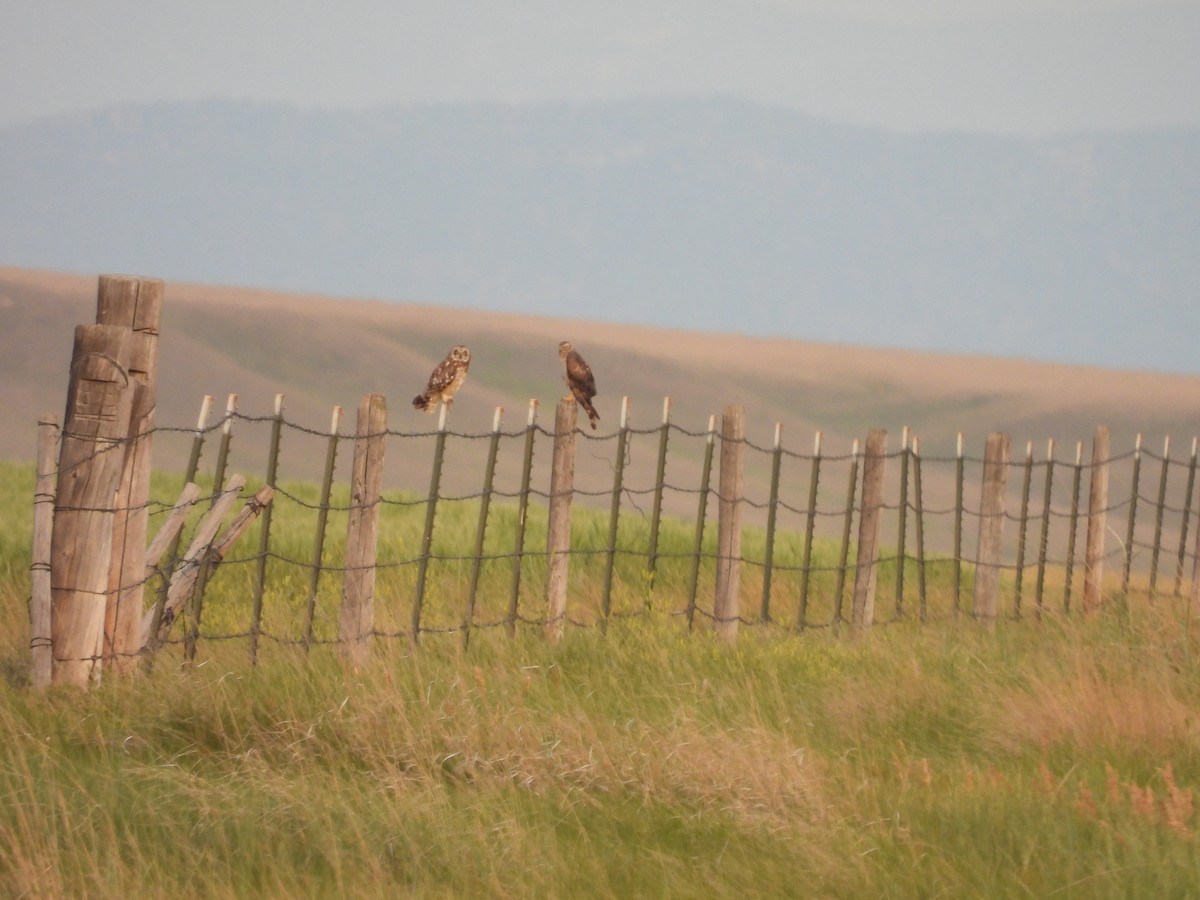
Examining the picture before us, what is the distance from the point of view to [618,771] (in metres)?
5.61

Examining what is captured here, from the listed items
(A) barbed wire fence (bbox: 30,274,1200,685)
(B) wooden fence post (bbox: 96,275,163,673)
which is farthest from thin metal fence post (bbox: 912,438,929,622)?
(B) wooden fence post (bbox: 96,275,163,673)

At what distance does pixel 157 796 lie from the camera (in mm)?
5234

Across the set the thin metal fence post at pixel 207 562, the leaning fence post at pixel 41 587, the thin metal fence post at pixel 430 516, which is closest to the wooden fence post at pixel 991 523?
the thin metal fence post at pixel 430 516

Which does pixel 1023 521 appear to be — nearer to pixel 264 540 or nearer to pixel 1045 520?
pixel 1045 520

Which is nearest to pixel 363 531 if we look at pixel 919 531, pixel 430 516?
pixel 430 516

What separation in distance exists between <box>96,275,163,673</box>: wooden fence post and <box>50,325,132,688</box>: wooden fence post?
118 mm

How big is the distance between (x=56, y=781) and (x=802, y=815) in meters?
2.93

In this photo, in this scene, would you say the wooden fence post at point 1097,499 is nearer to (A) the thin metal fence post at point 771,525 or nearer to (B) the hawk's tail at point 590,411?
(A) the thin metal fence post at point 771,525

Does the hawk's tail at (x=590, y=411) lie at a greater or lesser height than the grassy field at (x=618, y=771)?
greater

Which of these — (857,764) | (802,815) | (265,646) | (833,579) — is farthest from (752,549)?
(802,815)

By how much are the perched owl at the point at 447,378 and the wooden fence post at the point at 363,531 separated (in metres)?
1.42

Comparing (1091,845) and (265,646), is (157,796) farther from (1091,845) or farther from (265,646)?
(1091,845)

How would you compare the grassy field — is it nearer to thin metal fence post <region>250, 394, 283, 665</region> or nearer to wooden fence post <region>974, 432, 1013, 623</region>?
thin metal fence post <region>250, 394, 283, 665</region>

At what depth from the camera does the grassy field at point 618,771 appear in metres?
4.61
